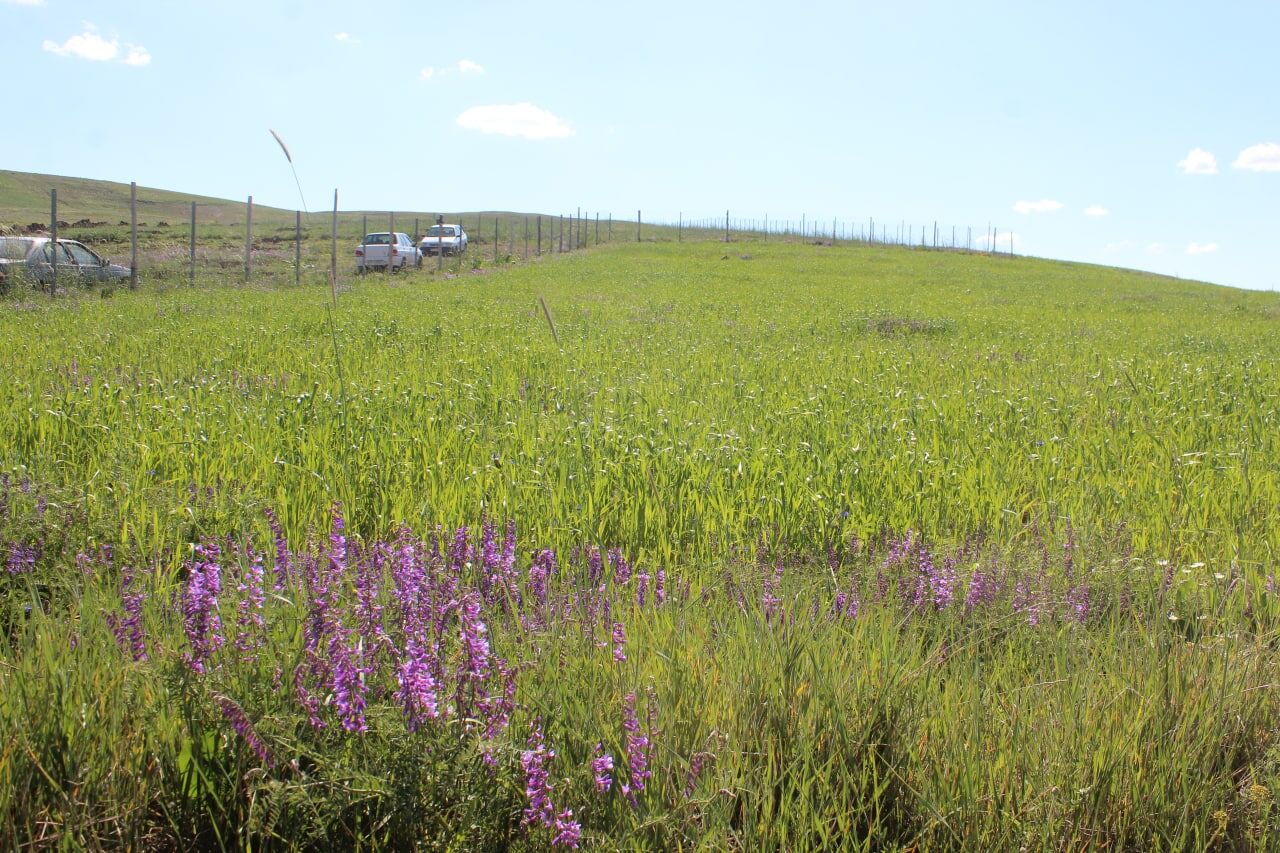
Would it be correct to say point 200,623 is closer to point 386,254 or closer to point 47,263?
point 47,263

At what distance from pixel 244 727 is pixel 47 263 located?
2019 cm

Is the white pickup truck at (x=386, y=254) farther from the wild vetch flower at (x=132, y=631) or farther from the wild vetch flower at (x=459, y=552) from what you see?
the wild vetch flower at (x=132, y=631)

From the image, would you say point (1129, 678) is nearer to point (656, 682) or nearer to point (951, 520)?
point (656, 682)

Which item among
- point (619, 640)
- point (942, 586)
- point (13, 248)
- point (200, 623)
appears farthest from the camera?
point (13, 248)

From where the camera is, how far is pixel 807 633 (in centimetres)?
230

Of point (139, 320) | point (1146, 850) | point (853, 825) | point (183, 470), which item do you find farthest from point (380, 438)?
point (139, 320)

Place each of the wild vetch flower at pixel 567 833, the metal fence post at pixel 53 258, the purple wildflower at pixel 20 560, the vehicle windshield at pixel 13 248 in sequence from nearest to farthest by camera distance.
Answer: the wild vetch flower at pixel 567 833, the purple wildflower at pixel 20 560, the metal fence post at pixel 53 258, the vehicle windshield at pixel 13 248

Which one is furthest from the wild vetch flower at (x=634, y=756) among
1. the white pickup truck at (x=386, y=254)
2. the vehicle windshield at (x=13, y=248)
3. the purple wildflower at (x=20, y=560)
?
the white pickup truck at (x=386, y=254)

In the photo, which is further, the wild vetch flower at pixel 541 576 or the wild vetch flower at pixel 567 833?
the wild vetch flower at pixel 541 576

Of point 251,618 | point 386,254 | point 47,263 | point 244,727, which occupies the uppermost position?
point 386,254

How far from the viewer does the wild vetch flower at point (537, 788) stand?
1611mm

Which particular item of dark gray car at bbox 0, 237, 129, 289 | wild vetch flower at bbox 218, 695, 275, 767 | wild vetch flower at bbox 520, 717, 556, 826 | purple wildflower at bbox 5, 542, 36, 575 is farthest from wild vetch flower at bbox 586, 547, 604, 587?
dark gray car at bbox 0, 237, 129, 289

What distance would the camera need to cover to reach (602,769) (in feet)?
5.68

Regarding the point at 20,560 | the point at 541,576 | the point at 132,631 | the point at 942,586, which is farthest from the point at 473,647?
the point at 20,560
